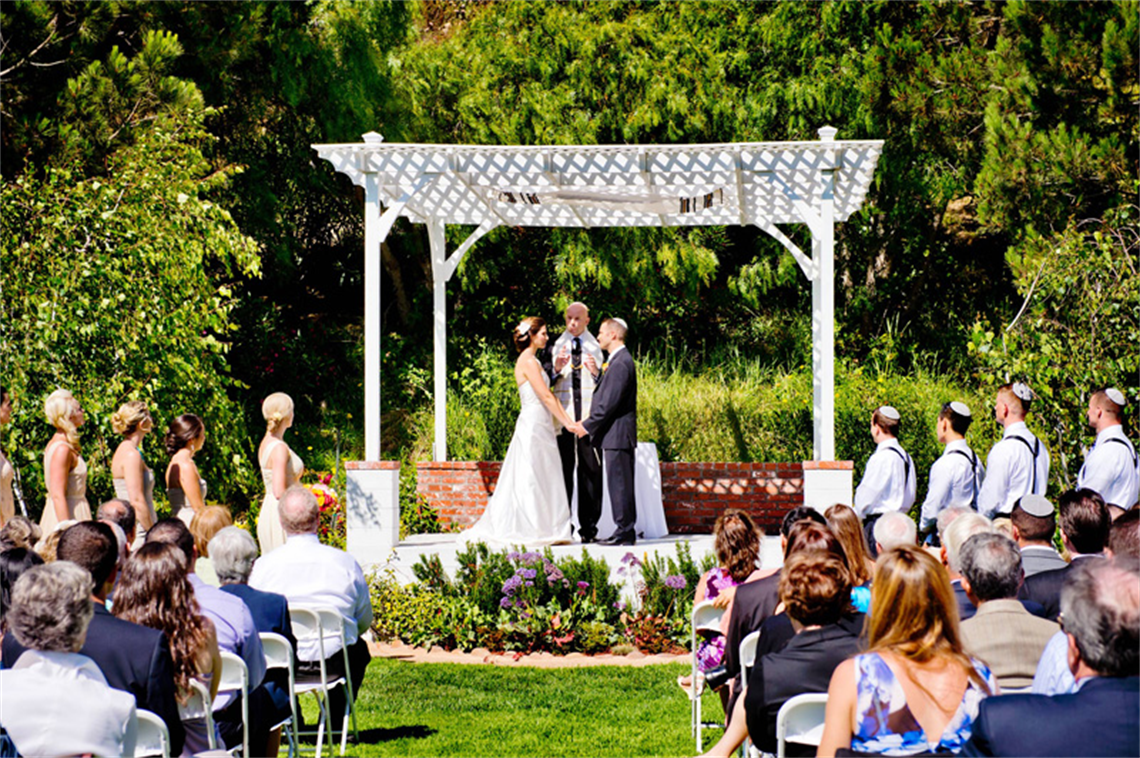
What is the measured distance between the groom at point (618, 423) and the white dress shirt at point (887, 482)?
2487 mm

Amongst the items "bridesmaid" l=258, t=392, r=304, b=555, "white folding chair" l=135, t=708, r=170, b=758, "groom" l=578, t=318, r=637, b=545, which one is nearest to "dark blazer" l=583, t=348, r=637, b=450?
"groom" l=578, t=318, r=637, b=545

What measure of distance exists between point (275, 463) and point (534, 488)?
2.91m

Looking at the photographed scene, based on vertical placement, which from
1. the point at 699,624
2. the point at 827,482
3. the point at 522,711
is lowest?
the point at 522,711

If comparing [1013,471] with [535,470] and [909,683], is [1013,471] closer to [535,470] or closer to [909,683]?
[535,470]

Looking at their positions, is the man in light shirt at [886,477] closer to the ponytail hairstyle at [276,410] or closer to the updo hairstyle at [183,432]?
the ponytail hairstyle at [276,410]

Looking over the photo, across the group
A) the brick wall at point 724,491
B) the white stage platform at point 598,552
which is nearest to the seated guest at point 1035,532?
the white stage platform at point 598,552

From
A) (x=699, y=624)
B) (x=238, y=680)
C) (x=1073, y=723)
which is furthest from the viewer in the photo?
(x=699, y=624)

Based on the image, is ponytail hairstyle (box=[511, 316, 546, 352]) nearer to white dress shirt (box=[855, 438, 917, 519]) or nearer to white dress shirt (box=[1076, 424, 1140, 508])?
white dress shirt (box=[855, 438, 917, 519])

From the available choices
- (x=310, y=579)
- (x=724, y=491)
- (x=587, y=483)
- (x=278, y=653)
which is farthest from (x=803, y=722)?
(x=724, y=491)

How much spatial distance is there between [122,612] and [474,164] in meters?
6.43

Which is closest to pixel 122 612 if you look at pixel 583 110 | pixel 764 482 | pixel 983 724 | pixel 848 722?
→ pixel 848 722

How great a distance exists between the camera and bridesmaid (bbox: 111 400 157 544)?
6980 mm

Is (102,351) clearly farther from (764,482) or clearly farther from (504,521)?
(764,482)

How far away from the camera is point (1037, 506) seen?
4914mm
